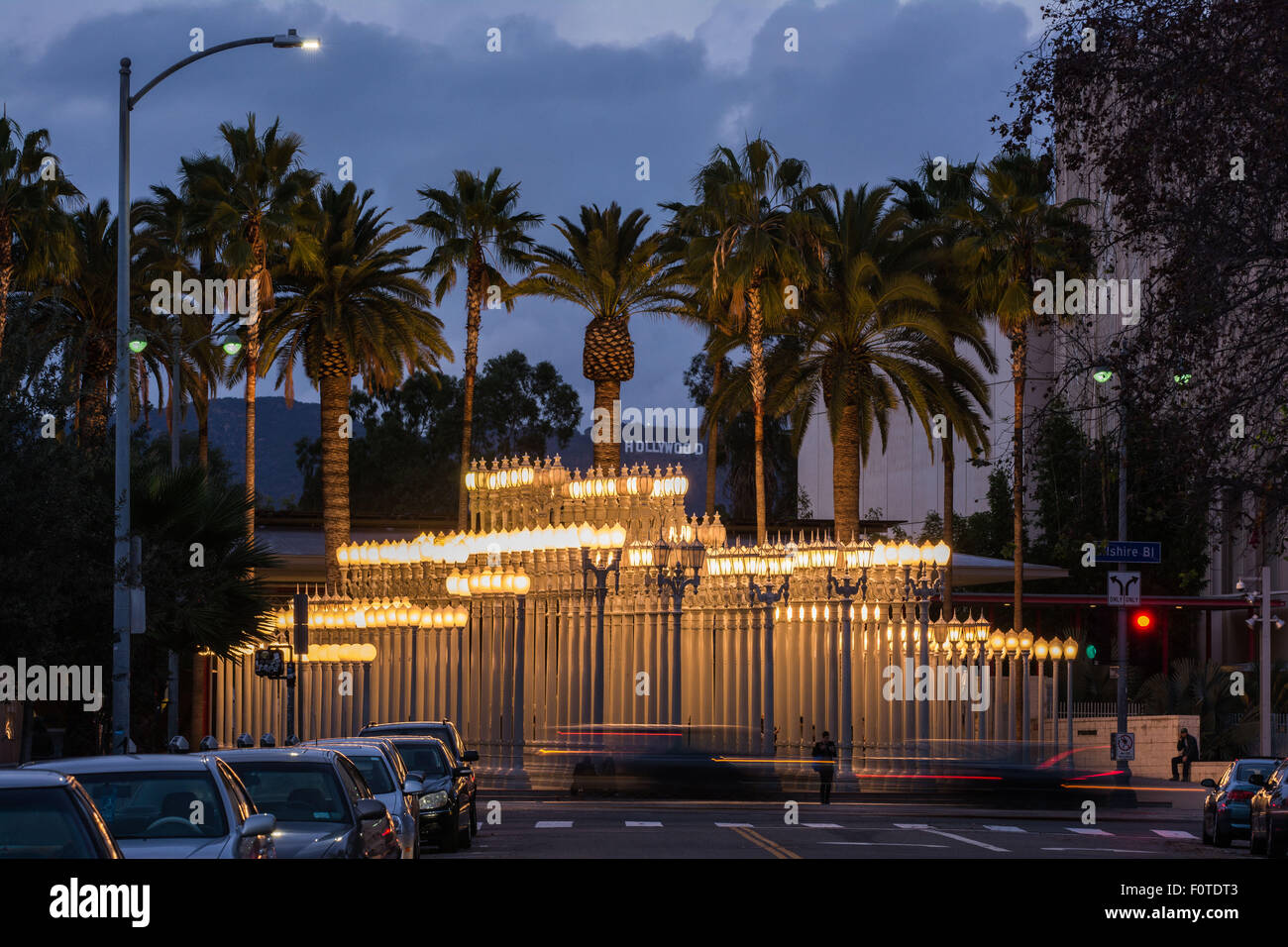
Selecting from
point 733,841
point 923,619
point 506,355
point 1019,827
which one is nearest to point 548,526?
point 923,619

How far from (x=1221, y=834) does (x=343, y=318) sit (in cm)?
2625

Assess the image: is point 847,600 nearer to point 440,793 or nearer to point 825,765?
point 825,765

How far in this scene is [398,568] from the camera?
117 feet

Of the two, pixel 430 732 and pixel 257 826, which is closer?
pixel 257 826

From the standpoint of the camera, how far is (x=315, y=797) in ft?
43.4

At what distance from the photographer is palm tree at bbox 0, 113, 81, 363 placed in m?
39.8

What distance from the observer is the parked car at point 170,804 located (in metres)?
10.8

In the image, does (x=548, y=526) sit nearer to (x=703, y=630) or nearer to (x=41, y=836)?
(x=703, y=630)

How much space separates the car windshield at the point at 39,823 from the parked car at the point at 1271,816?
1306 centimetres

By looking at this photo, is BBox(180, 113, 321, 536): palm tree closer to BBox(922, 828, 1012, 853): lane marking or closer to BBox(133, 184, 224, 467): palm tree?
→ BBox(133, 184, 224, 467): palm tree

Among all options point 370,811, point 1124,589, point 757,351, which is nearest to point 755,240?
point 757,351

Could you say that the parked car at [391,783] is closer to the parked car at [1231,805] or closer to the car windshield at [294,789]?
the car windshield at [294,789]

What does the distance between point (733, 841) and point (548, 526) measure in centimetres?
1219

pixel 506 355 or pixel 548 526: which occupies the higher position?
pixel 506 355
